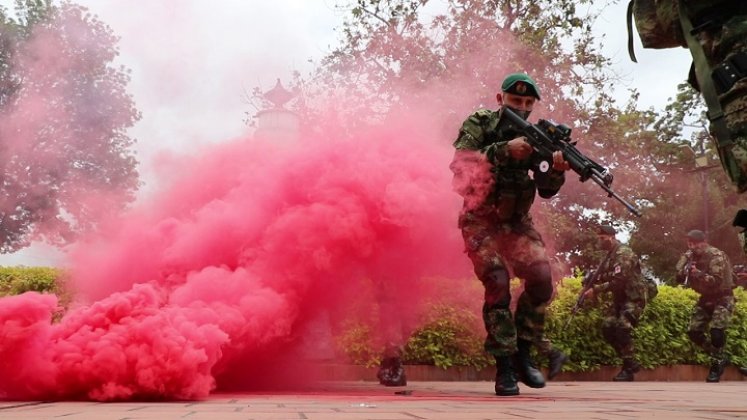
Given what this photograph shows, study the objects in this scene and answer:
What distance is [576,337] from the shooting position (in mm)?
8750

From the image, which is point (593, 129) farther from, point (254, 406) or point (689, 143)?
point (689, 143)

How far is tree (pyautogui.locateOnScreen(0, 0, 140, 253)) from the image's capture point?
8.03 metres

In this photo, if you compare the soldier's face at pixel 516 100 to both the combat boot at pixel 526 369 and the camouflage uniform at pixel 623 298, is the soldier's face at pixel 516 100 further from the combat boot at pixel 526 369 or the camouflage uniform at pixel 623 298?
the camouflage uniform at pixel 623 298

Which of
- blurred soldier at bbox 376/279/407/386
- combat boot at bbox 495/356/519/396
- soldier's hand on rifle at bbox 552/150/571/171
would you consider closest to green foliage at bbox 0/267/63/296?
blurred soldier at bbox 376/279/407/386

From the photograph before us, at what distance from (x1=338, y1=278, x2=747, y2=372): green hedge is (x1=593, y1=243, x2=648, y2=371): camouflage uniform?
0.55ft

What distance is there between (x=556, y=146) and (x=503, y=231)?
65 cm

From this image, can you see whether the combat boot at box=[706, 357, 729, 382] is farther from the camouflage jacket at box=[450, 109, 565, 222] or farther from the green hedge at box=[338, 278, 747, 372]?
the camouflage jacket at box=[450, 109, 565, 222]

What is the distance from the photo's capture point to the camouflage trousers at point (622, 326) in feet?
28.3

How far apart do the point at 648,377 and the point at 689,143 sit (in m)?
26.9

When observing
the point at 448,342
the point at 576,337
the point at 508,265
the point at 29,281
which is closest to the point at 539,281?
the point at 508,265

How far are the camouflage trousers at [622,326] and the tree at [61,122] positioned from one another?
601cm

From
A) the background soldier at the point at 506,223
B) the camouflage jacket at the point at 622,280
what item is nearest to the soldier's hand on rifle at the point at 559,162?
the background soldier at the point at 506,223

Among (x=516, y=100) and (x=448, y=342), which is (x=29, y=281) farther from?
(x=516, y=100)

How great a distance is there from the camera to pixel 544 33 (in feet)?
40.2
